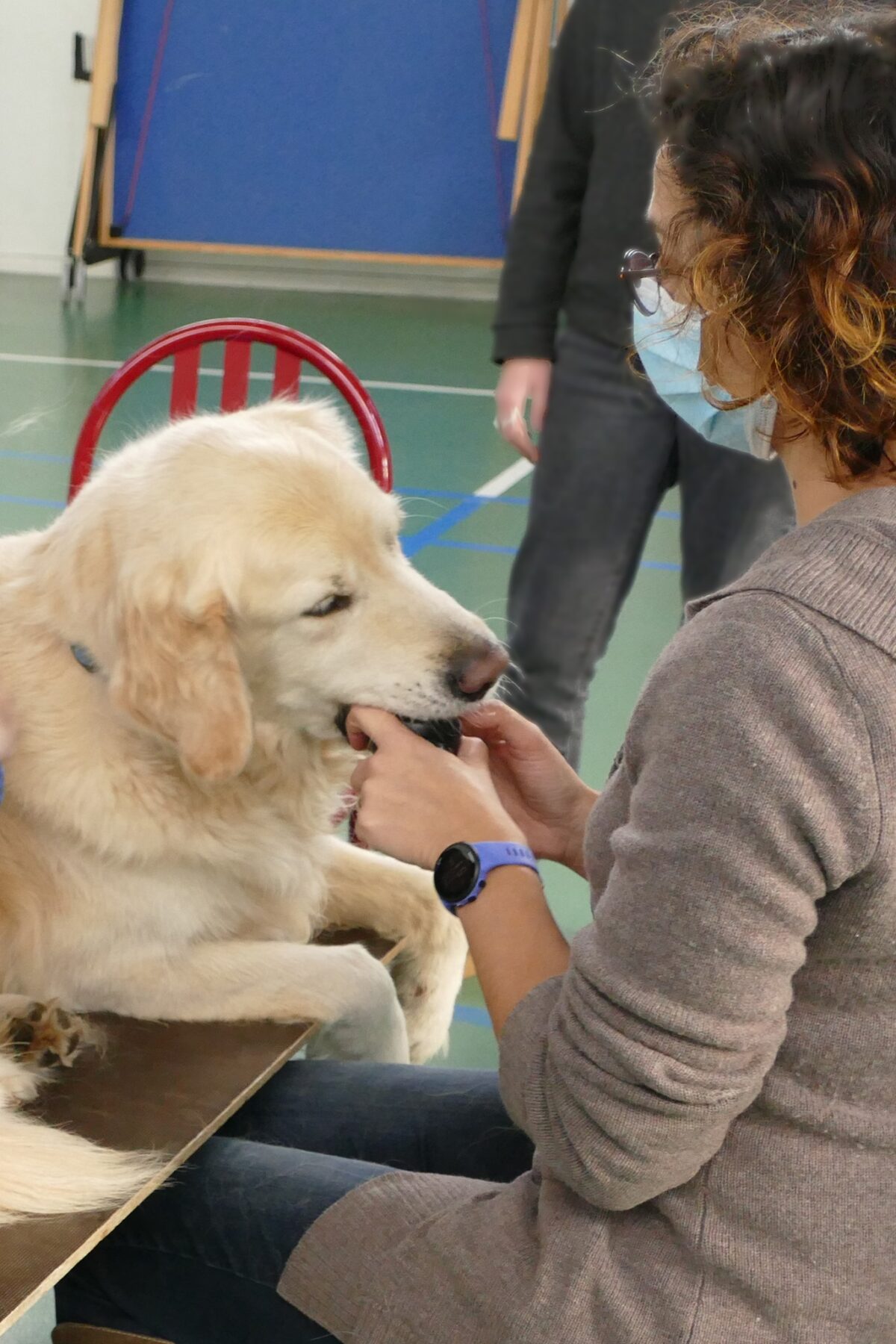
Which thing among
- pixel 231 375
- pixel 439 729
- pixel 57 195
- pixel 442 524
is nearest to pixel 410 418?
pixel 442 524

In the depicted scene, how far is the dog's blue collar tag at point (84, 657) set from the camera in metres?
1.54

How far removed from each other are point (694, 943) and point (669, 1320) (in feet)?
1.02

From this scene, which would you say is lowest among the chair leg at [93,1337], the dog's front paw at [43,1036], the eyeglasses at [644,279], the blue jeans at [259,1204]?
the chair leg at [93,1337]

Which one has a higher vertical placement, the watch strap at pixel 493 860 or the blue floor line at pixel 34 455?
the watch strap at pixel 493 860

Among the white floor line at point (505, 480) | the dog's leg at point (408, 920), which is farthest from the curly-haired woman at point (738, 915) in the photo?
the white floor line at point (505, 480)

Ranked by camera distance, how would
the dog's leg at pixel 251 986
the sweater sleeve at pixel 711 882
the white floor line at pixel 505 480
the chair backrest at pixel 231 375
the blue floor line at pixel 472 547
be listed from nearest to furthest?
the sweater sleeve at pixel 711 882, the dog's leg at pixel 251 986, the chair backrest at pixel 231 375, the blue floor line at pixel 472 547, the white floor line at pixel 505 480

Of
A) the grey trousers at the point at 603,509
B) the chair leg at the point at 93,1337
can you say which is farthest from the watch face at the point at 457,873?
the grey trousers at the point at 603,509

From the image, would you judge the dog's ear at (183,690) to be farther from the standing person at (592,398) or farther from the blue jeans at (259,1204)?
the standing person at (592,398)

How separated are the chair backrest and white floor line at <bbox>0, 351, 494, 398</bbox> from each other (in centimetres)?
472

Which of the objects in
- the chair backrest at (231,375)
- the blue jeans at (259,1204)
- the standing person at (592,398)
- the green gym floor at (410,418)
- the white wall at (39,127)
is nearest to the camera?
the blue jeans at (259,1204)

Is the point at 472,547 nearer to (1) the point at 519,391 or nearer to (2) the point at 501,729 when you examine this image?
(1) the point at 519,391

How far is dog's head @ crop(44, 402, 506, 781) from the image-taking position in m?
1.45

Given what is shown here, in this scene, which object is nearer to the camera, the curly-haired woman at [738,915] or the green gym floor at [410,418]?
the curly-haired woman at [738,915]

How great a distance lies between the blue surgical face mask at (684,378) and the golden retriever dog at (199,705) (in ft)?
1.23
